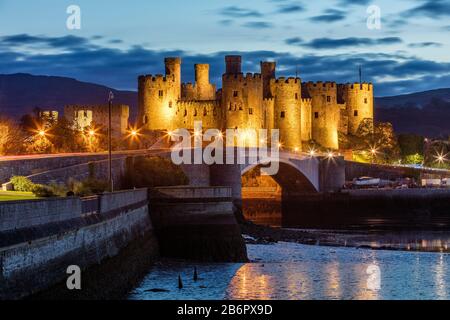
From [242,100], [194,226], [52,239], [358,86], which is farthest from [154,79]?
[52,239]

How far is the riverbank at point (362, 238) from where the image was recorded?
39.5 meters

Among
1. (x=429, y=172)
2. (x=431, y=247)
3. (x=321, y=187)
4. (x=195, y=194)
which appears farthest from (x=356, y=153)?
(x=195, y=194)

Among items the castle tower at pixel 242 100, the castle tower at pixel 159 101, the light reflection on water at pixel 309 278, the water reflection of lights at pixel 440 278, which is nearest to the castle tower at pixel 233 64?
the castle tower at pixel 242 100

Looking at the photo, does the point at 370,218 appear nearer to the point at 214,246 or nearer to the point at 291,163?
the point at 291,163

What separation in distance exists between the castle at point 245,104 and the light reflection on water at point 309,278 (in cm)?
3804

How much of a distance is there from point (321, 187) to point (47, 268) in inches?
2112

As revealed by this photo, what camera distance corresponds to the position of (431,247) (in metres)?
39.5

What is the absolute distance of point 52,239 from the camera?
16859 mm

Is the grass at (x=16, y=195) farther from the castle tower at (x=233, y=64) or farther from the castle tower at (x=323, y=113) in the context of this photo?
the castle tower at (x=323, y=113)

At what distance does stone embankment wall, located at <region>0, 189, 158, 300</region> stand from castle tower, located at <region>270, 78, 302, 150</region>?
5453 cm

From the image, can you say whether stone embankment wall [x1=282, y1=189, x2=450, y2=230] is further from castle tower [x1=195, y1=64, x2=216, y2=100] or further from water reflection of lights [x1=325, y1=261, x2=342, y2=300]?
water reflection of lights [x1=325, y1=261, x2=342, y2=300]

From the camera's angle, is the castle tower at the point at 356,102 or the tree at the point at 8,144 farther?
the castle tower at the point at 356,102

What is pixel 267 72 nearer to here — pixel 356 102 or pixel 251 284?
pixel 356 102

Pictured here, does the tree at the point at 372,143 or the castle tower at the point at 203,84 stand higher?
the castle tower at the point at 203,84
